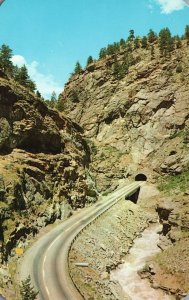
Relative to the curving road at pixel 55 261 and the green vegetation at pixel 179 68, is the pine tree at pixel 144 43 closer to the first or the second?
the green vegetation at pixel 179 68

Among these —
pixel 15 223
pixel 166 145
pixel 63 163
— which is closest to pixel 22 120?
pixel 63 163

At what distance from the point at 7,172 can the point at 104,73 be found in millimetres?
66018

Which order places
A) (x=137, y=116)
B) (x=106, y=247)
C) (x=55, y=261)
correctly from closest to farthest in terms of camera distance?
(x=55, y=261), (x=106, y=247), (x=137, y=116)

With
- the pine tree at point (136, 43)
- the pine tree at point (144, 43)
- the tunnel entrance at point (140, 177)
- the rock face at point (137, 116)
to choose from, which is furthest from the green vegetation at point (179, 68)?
the tunnel entrance at point (140, 177)

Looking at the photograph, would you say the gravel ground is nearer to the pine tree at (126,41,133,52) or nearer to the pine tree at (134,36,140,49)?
the pine tree at (126,41,133,52)

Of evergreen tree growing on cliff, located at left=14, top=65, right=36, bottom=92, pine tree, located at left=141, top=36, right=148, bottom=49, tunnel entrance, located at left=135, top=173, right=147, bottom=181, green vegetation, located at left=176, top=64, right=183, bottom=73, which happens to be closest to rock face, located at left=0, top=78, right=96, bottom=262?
evergreen tree growing on cliff, located at left=14, top=65, right=36, bottom=92

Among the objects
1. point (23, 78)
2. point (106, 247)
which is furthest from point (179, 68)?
point (106, 247)

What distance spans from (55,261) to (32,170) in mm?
17970

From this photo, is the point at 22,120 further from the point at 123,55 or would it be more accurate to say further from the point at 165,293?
the point at 123,55

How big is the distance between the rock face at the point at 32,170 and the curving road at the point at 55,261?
1953 millimetres

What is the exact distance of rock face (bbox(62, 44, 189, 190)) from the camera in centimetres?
8431

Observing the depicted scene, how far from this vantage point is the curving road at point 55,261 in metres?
29.0

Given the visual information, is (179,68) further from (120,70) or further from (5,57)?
(5,57)

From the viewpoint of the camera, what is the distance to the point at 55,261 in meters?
36.2
